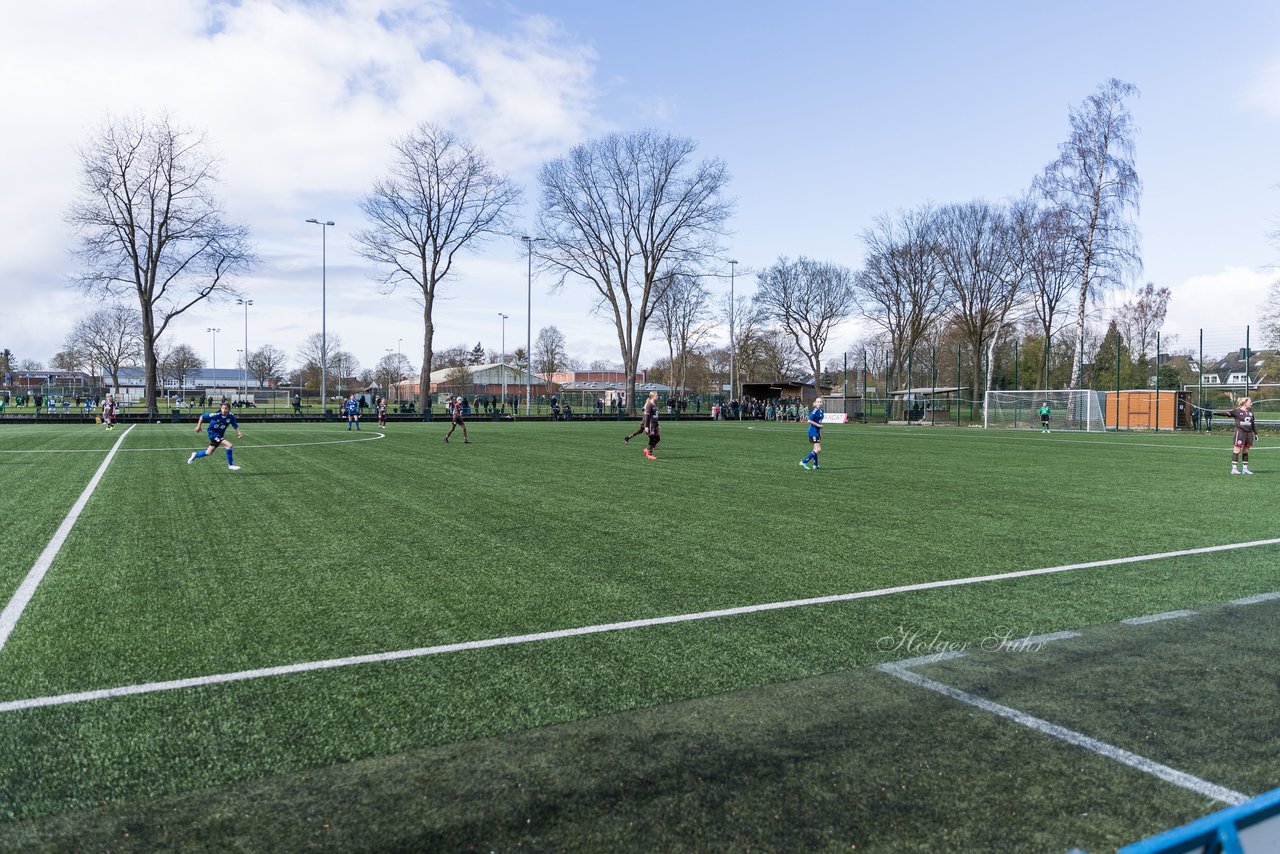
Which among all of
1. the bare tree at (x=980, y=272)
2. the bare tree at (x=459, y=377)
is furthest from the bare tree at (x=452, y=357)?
the bare tree at (x=980, y=272)

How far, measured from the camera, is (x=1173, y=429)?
37.8 metres

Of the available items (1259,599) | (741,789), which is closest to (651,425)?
(1259,599)

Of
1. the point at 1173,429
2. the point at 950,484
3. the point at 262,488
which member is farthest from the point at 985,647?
the point at 1173,429

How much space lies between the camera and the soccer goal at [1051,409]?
137 feet

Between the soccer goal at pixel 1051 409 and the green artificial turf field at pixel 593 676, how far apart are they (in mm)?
35101

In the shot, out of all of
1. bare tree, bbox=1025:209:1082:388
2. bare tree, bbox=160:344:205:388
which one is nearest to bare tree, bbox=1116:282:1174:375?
bare tree, bbox=1025:209:1082:388

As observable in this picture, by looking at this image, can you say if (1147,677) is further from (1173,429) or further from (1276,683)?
(1173,429)

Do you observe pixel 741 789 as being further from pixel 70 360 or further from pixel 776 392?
pixel 70 360

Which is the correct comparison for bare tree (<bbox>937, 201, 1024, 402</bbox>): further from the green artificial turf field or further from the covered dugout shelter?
the green artificial turf field

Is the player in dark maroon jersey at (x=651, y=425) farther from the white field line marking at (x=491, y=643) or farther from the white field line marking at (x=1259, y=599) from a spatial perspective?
the white field line marking at (x=1259, y=599)

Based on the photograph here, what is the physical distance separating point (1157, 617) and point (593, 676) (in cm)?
417

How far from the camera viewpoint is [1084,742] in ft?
11.6

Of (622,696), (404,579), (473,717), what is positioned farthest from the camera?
(404,579)

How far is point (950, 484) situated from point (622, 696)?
1175 centimetres
